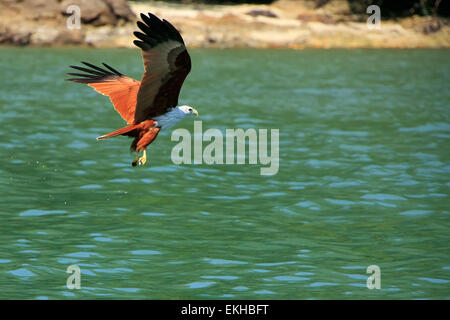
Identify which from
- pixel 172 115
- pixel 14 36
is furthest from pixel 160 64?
→ pixel 14 36

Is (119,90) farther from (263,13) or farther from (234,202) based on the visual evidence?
(263,13)

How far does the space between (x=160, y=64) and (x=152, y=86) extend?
301 mm

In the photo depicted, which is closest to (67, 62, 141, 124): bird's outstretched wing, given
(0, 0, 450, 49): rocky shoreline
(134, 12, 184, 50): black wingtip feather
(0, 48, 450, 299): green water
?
(134, 12, 184, 50): black wingtip feather

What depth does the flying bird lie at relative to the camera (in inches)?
297

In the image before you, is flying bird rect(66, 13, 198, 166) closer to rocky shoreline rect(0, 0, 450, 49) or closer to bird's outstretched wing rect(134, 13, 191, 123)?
bird's outstretched wing rect(134, 13, 191, 123)

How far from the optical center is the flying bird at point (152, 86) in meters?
7.54

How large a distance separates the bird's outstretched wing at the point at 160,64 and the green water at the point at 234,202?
1.77 m

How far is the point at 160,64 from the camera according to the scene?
7.70 metres

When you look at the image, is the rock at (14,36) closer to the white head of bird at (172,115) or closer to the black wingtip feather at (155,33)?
the white head of bird at (172,115)

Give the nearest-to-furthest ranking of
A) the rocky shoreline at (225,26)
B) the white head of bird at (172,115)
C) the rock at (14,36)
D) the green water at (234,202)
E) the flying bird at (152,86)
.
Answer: the flying bird at (152,86) < the green water at (234,202) < the white head of bird at (172,115) < the rock at (14,36) < the rocky shoreline at (225,26)

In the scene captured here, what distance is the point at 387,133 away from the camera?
1562cm

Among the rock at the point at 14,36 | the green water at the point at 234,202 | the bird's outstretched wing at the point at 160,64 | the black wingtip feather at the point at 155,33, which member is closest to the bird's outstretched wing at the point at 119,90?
the bird's outstretched wing at the point at 160,64
